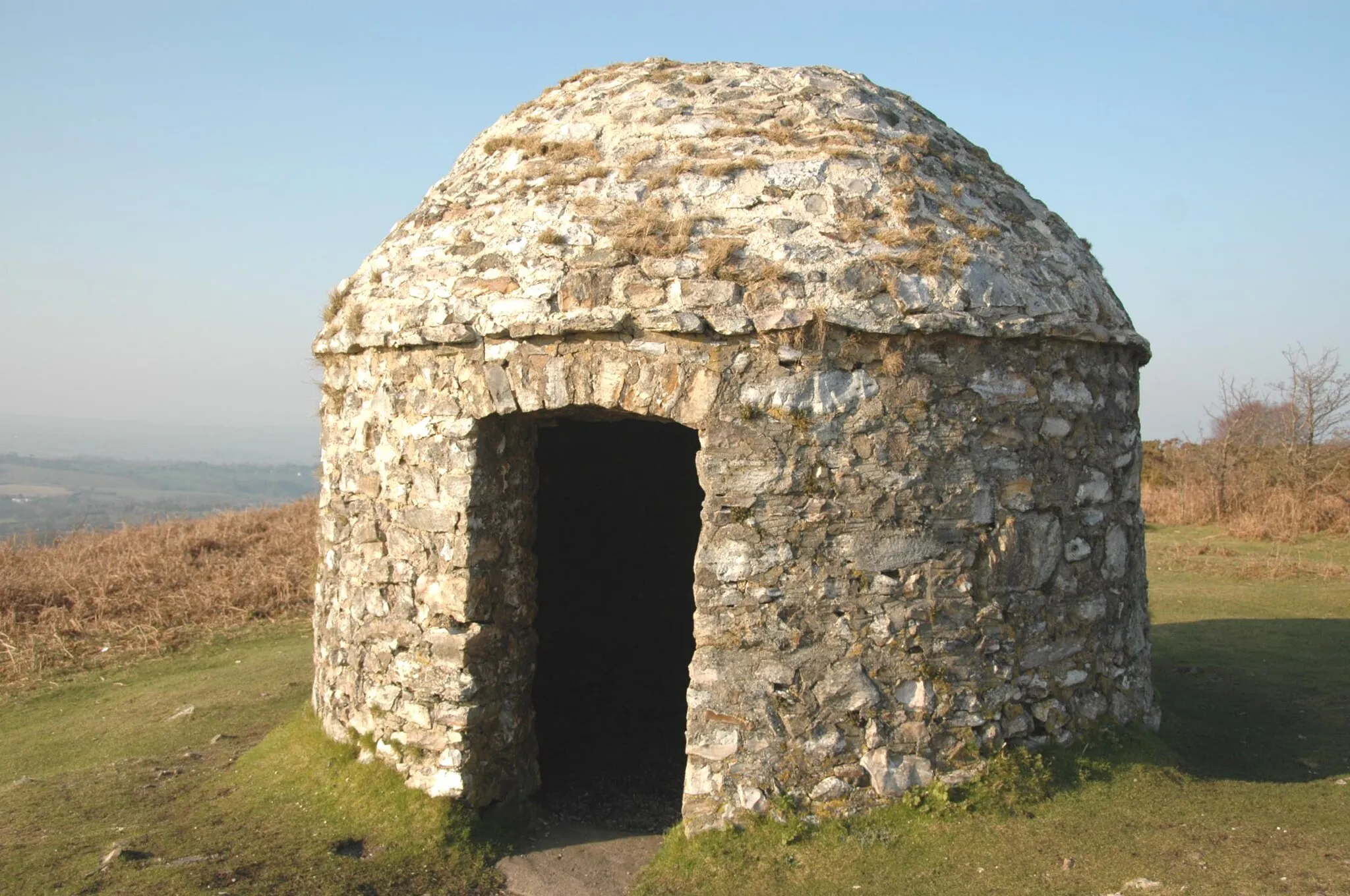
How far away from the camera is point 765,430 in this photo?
5199mm

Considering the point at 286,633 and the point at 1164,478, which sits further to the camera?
the point at 1164,478

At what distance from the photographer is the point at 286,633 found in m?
11.9

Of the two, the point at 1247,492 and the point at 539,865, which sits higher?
the point at 1247,492

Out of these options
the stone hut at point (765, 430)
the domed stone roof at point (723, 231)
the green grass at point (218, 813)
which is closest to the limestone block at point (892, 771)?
the stone hut at point (765, 430)

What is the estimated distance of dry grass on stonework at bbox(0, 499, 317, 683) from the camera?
1115 cm

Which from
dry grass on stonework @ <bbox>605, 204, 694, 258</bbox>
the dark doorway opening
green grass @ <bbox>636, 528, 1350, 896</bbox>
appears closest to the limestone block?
green grass @ <bbox>636, 528, 1350, 896</bbox>

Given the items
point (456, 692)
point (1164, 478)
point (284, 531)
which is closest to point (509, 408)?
point (456, 692)

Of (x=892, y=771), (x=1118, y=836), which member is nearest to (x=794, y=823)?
(x=892, y=771)

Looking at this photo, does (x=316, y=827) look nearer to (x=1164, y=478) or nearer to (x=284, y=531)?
(x=284, y=531)

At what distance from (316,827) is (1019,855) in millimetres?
3714

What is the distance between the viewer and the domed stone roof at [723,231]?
17.4ft

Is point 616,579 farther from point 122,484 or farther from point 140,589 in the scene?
point 122,484

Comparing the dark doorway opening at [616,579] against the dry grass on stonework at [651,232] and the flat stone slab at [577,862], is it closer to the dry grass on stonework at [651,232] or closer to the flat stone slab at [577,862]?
the flat stone slab at [577,862]

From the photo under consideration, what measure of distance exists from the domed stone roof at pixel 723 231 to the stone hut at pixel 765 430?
2cm
